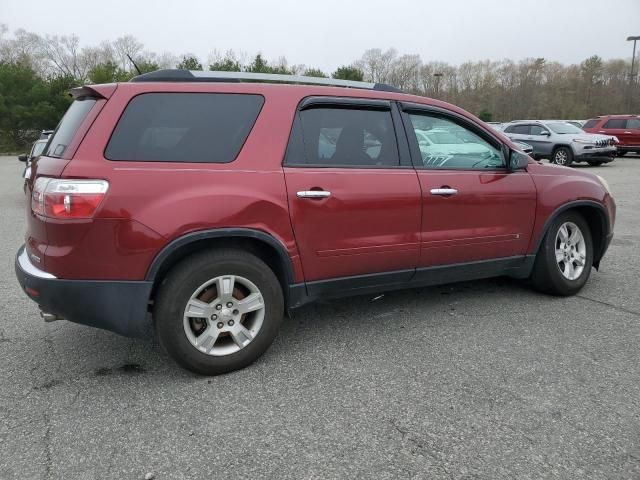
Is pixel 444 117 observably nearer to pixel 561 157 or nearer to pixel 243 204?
pixel 243 204

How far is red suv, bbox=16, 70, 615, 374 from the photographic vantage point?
9.04 ft

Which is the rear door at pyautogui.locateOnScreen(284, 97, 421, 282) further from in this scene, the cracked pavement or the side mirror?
the side mirror

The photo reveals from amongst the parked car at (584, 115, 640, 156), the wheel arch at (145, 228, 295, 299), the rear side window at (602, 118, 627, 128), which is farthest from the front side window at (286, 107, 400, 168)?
the rear side window at (602, 118, 627, 128)

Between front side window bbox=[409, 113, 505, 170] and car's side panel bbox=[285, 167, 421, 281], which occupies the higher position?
front side window bbox=[409, 113, 505, 170]

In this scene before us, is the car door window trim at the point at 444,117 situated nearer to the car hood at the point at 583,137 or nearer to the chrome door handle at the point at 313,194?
the chrome door handle at the point at 313,194

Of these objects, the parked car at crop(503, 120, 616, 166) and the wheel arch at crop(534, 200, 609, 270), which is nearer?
the wheel arch at crop(534, 200, 609, 270)

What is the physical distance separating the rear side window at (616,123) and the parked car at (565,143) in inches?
127

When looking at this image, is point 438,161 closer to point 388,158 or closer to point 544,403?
point 388,158

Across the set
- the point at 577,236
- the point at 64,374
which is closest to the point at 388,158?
the point at 577,236

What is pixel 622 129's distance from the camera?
2073 cm

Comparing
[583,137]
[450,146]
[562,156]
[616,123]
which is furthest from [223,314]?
[616,123]

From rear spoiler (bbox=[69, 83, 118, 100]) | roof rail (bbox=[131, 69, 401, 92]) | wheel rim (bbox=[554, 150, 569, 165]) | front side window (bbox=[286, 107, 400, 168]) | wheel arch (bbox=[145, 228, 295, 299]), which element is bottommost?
wheel rim (bbox=[554, 150, 569, 165])

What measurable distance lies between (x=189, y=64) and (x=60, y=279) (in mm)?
30909

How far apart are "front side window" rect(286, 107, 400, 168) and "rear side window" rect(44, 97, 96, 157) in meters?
1.24
